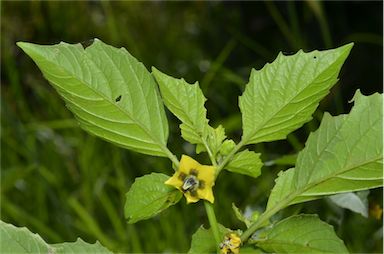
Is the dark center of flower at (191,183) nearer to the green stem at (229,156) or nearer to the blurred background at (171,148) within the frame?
the green stem at (229,156)

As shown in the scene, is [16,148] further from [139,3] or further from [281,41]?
[139,3]

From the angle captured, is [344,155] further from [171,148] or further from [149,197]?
[171,148]

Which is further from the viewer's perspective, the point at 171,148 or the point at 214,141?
the point at 171,148

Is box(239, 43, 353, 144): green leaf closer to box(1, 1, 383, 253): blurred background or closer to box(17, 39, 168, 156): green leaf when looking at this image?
box(17, 39, 168, 156): green leaf

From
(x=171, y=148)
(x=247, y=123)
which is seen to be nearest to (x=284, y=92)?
(x=247, y=123)

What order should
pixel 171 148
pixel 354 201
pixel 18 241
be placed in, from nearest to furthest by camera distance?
pixel 18 241
pixel 354 201
pixel 171 148

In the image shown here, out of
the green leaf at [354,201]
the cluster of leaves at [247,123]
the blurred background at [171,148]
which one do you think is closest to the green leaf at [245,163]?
the cluster of leaves at [247,123]
